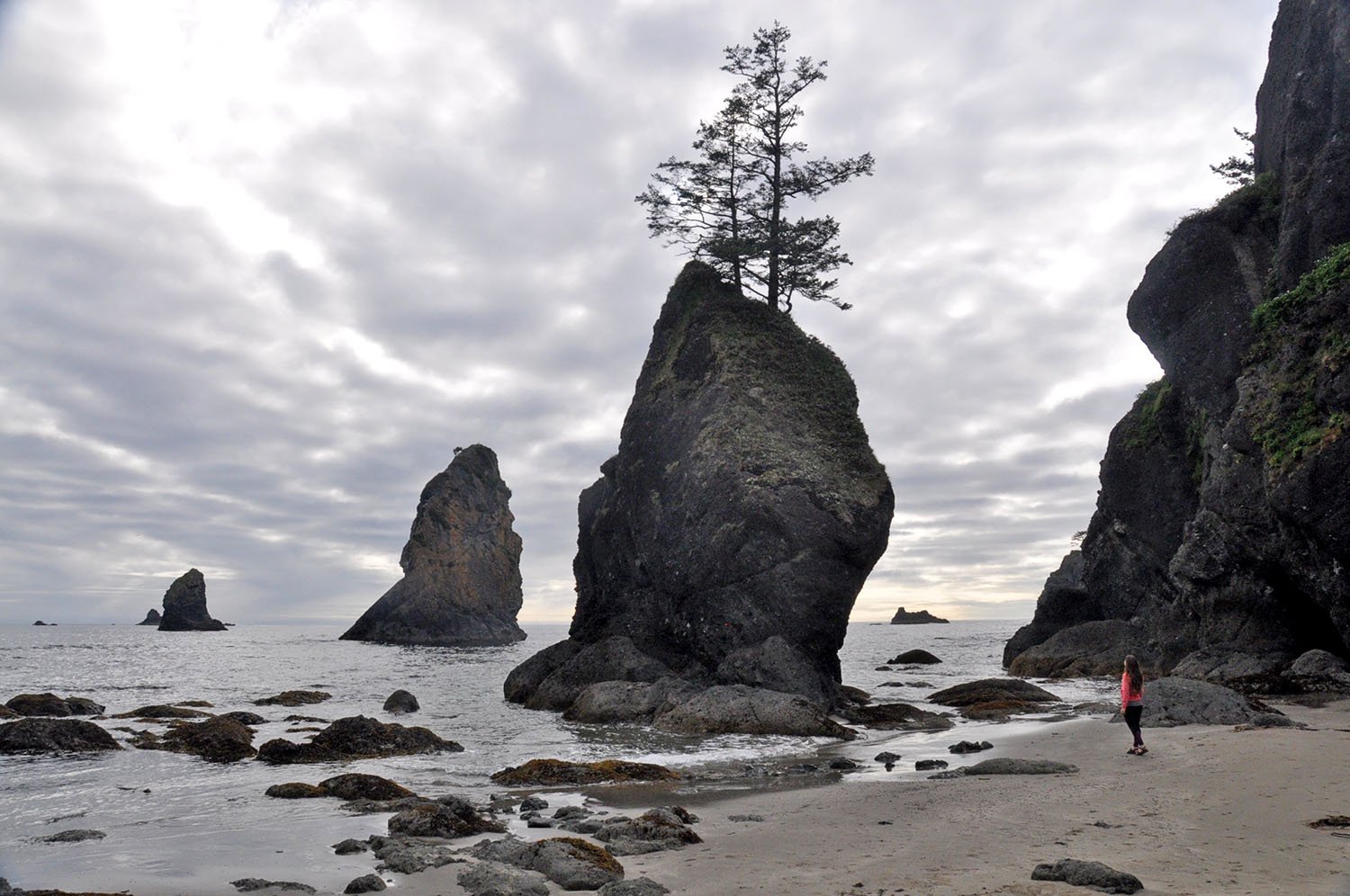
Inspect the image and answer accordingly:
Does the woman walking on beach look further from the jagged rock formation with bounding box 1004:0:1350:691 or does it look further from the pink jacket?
the jagged rock formation with bounding box 1004:0:1350:691

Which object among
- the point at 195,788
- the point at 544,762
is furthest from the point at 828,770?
the point at 195,788

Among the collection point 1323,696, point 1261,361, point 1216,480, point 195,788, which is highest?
point 1261,361

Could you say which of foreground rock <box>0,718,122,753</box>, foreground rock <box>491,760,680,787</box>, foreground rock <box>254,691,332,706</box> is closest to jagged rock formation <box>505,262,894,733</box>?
foreground rock <box>491,760,680,787</box>

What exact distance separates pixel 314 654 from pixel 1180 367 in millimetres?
60849

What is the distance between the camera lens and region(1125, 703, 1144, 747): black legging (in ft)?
49.2

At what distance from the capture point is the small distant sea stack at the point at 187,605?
114375mm

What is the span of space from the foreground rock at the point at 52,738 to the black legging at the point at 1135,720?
2023 cm

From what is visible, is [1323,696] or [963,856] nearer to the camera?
[963,856]

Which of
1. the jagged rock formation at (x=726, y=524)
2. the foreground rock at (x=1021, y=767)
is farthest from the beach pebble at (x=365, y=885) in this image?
the jagged rock formation at (x=726, y=524)

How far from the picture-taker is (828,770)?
1559cm

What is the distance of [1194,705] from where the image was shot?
18016mm

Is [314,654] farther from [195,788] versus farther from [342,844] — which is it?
[342,844]

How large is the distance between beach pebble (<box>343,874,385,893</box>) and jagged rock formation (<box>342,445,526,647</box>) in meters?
81.3

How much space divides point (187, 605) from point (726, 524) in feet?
363
